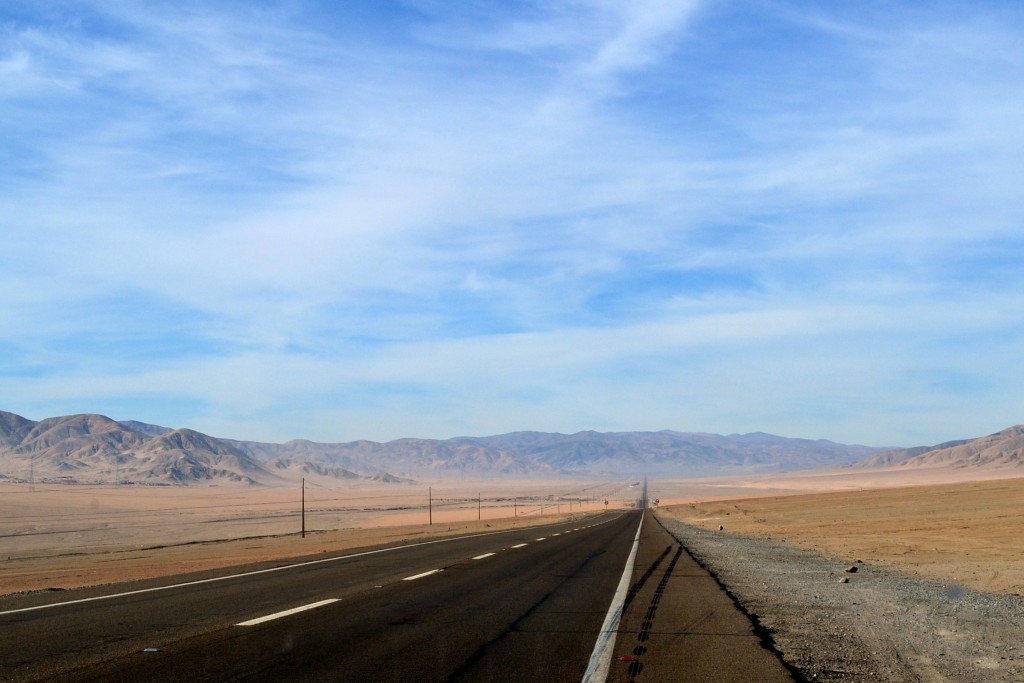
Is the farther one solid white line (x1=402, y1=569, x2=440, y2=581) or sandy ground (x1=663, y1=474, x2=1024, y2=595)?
sandy ground (x1=663, y1=474, x2=1024, y2=595)

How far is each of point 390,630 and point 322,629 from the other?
0.83m

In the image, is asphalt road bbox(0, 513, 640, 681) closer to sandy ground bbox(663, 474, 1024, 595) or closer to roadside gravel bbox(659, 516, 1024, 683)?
roadside gravel bbox(659, 516, 1024, 683)

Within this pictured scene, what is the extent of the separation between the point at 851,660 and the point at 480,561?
50.1 ft

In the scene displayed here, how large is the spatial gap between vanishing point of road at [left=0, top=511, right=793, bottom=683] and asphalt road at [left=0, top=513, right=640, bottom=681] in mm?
24

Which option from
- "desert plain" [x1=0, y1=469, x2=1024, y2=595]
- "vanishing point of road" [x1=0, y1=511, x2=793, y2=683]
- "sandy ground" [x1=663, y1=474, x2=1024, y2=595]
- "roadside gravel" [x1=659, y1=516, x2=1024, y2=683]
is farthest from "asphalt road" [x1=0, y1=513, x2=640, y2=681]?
"sandy ground" [x1=663, y1=474, x2=1024, y2=595]

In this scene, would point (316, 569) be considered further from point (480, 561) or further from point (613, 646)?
point (613, 646)

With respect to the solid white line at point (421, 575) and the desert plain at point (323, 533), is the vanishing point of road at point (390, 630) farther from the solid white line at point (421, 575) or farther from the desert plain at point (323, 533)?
the desert plain at point (323, 533)

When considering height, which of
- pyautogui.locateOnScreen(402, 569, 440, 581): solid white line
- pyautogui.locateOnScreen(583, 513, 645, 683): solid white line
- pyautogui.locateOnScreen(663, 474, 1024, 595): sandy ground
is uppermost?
pyautogui.locateOnScreen(583, 513, 645, 683): solid white line

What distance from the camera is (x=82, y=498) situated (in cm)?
15288

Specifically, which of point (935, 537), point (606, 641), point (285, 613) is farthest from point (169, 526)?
point (606, 641)

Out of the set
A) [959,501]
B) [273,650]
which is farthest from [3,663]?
[959,501]

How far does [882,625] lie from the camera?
11.8m

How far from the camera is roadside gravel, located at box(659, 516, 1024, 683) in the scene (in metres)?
8.79

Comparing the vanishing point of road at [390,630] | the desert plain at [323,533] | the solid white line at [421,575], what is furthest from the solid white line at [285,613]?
the desert plain at [323,533]
